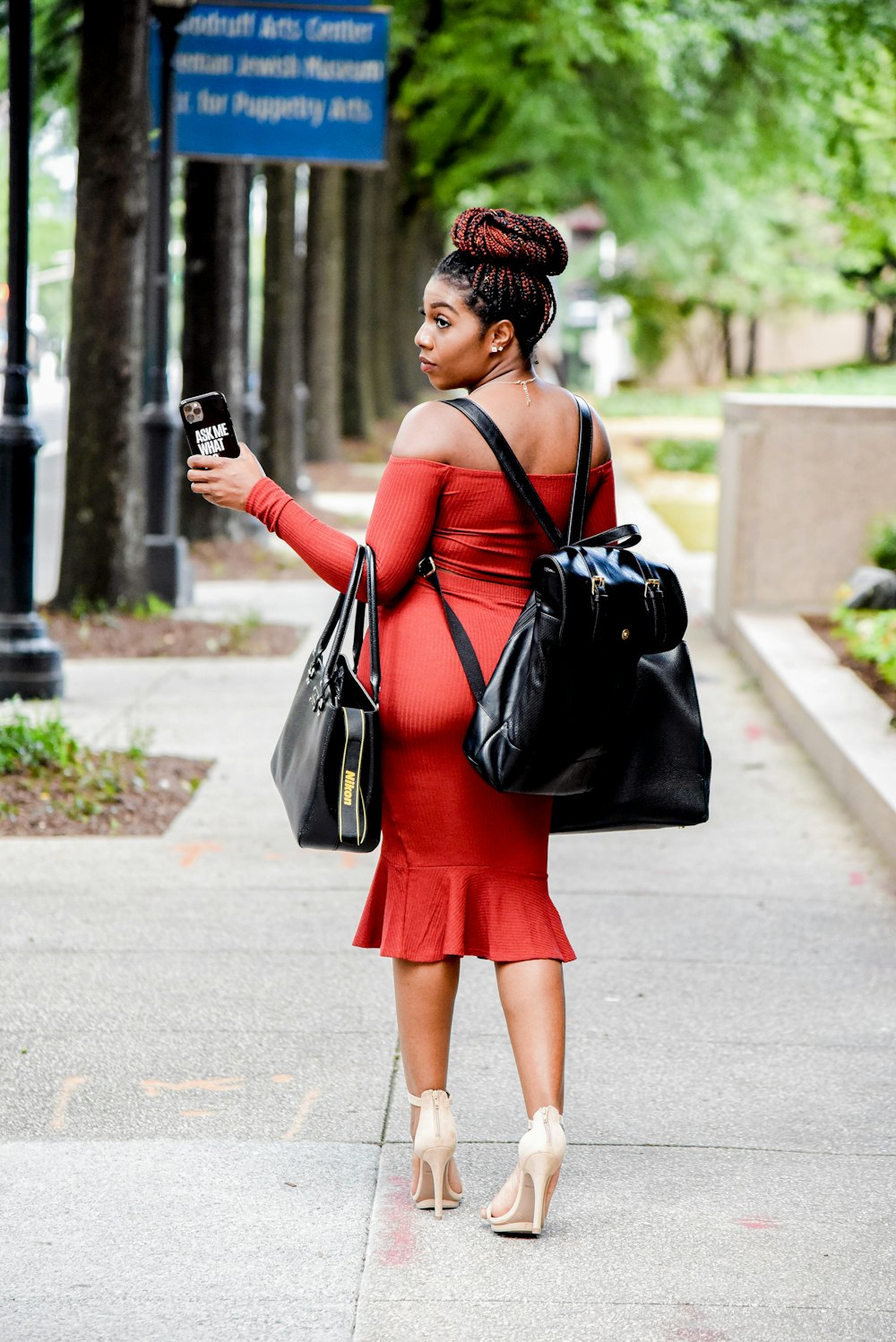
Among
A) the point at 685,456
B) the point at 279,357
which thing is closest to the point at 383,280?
the point at 685,456

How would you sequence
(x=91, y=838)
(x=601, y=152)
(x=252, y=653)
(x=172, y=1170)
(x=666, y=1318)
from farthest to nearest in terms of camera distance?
(x=601, y=152) < (x=252, y=653) < (x=91, y=838) < (x=172, y=1170) < (x=666, y=1318)

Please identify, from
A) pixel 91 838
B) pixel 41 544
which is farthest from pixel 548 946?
pixel 41 544

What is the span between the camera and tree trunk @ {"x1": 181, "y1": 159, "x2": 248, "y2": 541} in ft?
48.6

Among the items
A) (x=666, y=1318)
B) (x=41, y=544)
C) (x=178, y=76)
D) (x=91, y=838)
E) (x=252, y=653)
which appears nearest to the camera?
(x=666, y=1318)

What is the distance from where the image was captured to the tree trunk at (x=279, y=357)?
18.4 metres

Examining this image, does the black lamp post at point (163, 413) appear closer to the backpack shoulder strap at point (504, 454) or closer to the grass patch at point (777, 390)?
the backpack shoulder strap at point (504, 454)

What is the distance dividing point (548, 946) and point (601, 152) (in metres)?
27.3

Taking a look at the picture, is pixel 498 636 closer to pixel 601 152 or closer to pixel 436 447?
pixel 436 447

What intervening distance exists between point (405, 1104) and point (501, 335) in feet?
5.90

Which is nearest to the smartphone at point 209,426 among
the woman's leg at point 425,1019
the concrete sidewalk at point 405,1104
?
the woman's leg at point 425,1019

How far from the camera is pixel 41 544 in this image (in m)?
17.3

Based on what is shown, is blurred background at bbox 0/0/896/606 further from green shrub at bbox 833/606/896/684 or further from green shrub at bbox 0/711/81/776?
green shrub at bbox 833/606/896/684

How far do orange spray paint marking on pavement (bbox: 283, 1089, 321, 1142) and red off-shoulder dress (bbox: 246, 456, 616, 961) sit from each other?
692 millimetres

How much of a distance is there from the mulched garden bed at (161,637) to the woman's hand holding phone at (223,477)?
23.7 feet
